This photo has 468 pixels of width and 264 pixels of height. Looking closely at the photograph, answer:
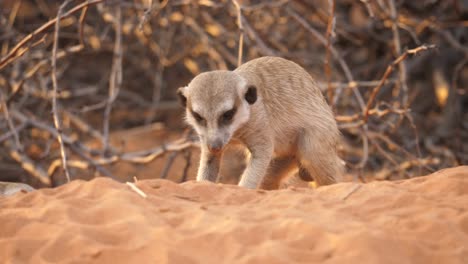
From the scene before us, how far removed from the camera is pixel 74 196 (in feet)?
9.56

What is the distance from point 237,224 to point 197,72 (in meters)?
4.92

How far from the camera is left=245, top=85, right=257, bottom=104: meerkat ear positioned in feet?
12.3

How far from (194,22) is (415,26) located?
2.40m

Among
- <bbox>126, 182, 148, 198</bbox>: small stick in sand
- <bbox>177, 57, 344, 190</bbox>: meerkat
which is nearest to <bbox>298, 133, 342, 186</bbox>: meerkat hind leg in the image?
<bbox>177, 57, 344, 190</bbox>: meerkat

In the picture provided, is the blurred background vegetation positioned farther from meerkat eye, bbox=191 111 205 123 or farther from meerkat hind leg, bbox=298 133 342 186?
meerkat eye, bbox=191 111 205 123

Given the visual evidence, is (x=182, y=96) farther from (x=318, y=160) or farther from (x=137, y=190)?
(x=137, y=190)

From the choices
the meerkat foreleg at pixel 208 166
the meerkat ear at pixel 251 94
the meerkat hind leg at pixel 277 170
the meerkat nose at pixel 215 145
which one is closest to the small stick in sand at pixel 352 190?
the meerkat nose at pixel 215 145

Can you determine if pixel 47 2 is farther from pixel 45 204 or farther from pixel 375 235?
pixel 375 235

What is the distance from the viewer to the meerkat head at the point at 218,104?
3.59m

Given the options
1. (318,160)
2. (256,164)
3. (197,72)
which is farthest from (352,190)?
(197,72)

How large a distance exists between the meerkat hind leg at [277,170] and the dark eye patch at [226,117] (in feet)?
2.61

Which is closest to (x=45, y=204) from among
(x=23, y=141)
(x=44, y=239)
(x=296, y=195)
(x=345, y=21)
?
(x=44, y=239)

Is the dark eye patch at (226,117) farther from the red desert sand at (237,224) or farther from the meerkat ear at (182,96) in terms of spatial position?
the red desert sand at (237,224)

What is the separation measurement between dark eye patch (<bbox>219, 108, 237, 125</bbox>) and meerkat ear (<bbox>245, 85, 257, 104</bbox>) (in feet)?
0.51
